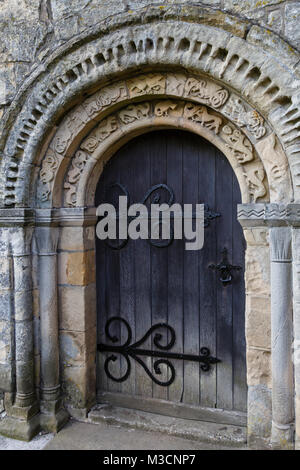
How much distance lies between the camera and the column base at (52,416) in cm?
293

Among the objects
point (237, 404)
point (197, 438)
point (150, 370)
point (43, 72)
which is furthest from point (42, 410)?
point (43, 72)

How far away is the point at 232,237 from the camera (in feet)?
9.21

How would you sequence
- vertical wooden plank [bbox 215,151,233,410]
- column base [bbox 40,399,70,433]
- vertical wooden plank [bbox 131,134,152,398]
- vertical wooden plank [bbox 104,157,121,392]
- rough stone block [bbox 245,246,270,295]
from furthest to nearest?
vertical wooden plank [bbox 104,157,121,392], vertical wooden plank [bbox 131,134,152,398], column base [bbox 40,399,70,433], vertical wooden plank [bbox 215,151,233,410], rough stone block [bbox 245,246,270,295]

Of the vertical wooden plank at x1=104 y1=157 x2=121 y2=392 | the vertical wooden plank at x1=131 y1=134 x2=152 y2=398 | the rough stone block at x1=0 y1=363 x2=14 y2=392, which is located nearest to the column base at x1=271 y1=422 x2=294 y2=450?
the vertical wooden plank at x1=131 y1=134 x2=152 y2=398

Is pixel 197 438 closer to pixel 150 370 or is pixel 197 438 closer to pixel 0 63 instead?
pixel 150 370

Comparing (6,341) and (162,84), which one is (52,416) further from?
(162,84)

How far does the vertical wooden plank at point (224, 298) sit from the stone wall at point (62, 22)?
2.79ft

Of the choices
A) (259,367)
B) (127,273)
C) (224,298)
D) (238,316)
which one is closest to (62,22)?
(127,273)

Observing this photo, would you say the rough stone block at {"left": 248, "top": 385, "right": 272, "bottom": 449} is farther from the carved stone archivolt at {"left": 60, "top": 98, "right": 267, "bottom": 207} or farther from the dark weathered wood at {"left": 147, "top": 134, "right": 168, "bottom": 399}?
the carved stone archivolt at {"left": 60, "top": 98, "right": 267, "bottom": 207}

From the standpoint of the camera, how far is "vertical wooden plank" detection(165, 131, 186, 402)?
116 inches

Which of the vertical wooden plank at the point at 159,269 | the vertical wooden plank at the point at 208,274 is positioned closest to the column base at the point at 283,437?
the vertical wooden plank at the point at 208,274

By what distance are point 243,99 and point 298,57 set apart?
0.37 m

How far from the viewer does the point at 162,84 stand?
8.74 ft

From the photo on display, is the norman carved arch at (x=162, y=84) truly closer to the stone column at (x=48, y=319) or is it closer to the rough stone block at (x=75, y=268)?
the stone column at (x=48, y=319)
